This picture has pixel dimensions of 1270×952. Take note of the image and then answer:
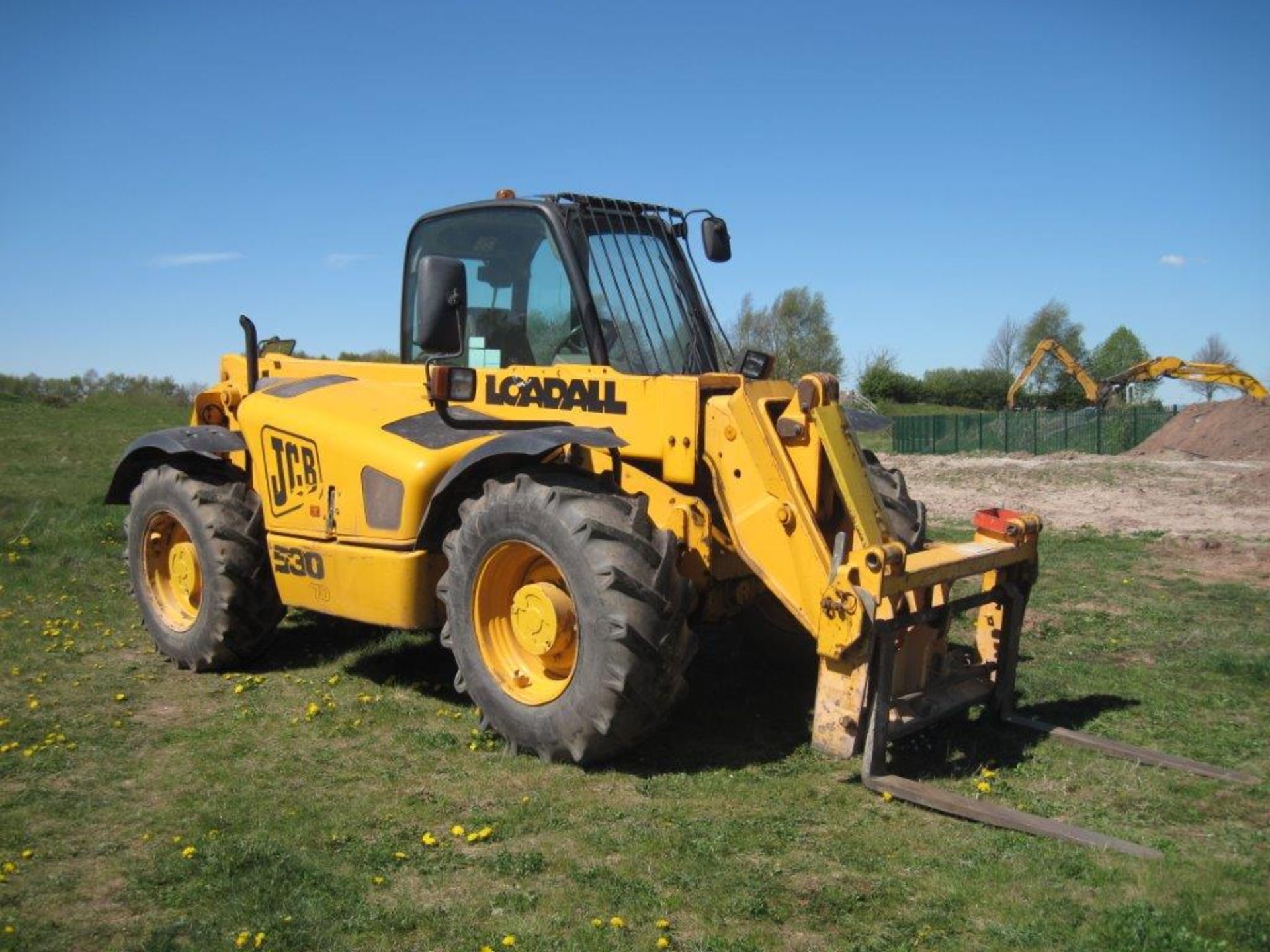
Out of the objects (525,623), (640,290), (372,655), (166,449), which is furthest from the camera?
(372,655)

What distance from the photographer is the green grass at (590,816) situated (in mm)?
3896

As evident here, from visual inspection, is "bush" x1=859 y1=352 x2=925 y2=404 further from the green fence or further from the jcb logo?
the jcb logo

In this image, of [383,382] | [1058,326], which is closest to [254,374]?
[383,382]

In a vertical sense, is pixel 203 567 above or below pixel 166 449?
below

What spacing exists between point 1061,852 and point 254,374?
20.1ft

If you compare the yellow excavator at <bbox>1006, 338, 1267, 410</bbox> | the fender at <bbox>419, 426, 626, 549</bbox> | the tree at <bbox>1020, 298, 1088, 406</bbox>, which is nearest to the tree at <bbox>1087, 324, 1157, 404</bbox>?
the tree at <bbox>1020, 298, 1088, 406</bbox>

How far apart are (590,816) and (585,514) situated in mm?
1334

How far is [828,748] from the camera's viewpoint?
16.9 feet

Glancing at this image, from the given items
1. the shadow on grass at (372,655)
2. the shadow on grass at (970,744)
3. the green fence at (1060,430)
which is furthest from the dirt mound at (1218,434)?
the shadow on grass at (372,655)

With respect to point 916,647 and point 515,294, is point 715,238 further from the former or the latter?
point 916,647

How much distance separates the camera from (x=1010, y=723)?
6031 mm

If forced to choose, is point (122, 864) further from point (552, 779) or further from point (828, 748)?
point (828, 748)

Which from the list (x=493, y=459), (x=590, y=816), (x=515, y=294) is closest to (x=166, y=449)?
(x=515, y=294)

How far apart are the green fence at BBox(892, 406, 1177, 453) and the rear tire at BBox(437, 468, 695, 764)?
28.1 metres
